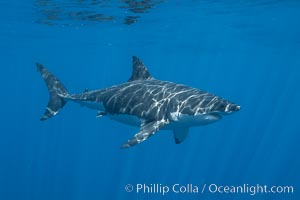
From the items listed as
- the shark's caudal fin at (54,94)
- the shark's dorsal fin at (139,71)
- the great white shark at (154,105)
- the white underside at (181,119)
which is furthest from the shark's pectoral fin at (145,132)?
the shark's caudal fin at (54,94)

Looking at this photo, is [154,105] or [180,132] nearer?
[154,105]

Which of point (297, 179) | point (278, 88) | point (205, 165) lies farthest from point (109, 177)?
point (278, 88)

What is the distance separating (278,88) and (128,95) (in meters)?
97.1

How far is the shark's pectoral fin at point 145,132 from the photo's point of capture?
369 inches

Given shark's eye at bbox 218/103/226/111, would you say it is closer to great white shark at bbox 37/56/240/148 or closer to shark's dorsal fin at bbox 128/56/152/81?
great white shark at bbox 37/56/240/148

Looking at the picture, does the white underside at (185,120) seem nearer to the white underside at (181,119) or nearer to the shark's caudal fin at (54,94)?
the white underside at (181,119)

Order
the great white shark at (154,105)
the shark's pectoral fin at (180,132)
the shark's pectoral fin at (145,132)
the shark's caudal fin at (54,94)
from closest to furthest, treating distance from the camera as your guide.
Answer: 1. the shark's pectoral fin at (145,132)
2. the great white shark at (154,105)
3. the shark's pectoral fin at (180,132)
4. the shark's caudal fin at (54,94)

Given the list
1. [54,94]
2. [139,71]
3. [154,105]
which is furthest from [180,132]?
[54,94]

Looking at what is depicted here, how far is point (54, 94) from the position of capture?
587 inches

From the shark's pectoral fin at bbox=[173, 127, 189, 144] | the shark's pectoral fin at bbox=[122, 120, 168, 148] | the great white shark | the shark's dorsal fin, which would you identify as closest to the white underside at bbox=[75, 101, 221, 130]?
the great white shark

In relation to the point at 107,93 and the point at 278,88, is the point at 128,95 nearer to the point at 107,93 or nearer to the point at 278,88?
the point at 107,93

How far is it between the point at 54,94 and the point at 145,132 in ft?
21.3

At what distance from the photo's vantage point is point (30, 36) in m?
34.2

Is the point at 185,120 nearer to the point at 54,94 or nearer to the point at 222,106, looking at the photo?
the point at 222,106
